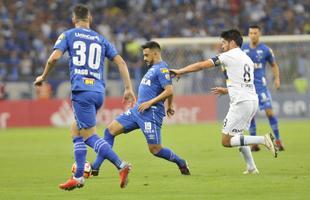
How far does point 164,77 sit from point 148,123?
2.42ft

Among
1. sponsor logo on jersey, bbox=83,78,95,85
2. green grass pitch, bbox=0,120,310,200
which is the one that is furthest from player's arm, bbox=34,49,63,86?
green grass pitch, bbox=0,120,310,200

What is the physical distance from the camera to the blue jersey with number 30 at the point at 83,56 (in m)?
11.3

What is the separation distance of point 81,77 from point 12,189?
1810 mm

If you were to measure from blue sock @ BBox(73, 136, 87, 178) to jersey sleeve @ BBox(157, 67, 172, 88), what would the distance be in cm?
215

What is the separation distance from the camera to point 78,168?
1120cm

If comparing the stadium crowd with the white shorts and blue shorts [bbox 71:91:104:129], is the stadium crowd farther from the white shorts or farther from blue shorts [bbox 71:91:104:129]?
blue shorts [bbox 71:91:104:129]

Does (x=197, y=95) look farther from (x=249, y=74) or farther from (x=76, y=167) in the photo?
(x=76, y=167)

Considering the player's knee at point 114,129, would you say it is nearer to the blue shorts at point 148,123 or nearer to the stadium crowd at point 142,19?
the blue shorts at point 148,123

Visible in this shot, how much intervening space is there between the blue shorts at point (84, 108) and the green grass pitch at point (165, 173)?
2.91 feet

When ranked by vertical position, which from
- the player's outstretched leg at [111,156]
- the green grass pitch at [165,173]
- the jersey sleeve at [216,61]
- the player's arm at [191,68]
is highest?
the jersey sleeve at [216,61]

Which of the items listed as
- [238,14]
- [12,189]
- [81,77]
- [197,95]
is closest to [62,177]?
[12,189]

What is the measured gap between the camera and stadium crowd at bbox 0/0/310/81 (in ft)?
113

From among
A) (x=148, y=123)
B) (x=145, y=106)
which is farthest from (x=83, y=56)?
(x=148, y=123)

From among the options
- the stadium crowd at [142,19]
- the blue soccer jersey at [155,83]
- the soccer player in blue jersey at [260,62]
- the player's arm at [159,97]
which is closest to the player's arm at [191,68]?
the player's arm at [159,97]
